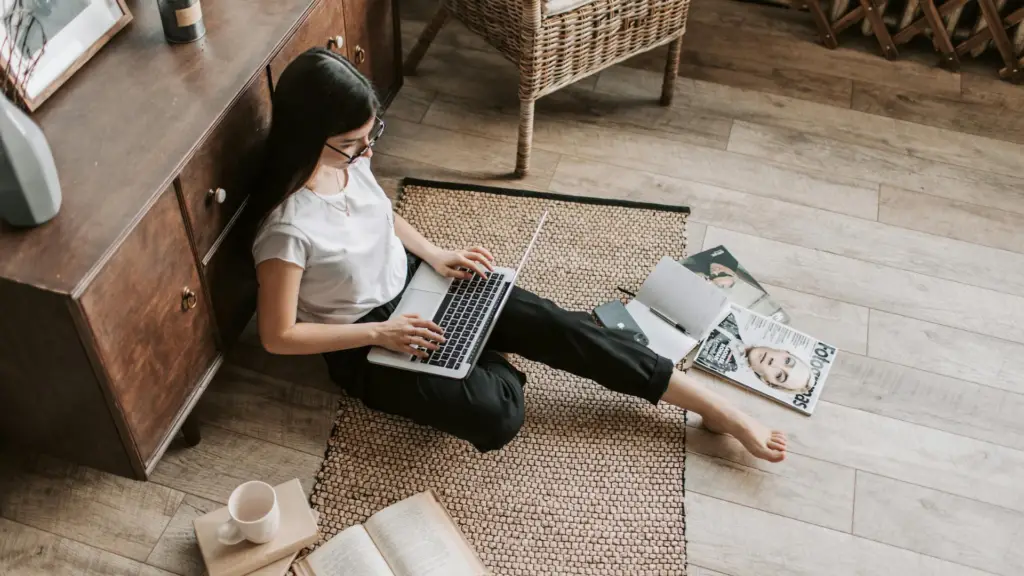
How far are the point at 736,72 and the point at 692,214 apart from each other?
1.99 ft

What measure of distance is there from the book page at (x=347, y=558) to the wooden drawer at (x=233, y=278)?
0.41 metres

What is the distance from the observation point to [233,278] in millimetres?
1585

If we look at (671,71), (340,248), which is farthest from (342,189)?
(671,71)

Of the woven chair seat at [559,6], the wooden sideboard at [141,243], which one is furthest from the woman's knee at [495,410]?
the woven chair seat at [559,6]

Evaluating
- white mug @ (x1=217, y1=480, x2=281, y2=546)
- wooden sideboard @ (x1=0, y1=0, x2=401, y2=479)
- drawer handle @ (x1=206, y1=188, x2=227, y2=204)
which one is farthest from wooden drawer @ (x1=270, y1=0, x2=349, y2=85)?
white mug @ (x1=217, y1=480, x2=281, y2=546)

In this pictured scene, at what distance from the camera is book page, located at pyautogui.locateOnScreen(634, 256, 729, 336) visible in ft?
6.14

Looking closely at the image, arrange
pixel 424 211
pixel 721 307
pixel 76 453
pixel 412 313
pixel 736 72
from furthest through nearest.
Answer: pixel 736 72, pixel 424 211, pixel 721 307, pixel 412 313, pixel 76 453

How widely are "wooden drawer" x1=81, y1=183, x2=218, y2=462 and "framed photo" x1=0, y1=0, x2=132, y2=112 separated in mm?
266

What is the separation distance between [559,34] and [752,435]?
936 millimetres

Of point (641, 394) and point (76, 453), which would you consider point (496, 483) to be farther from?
point (76, 453)

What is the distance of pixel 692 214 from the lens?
2.12m

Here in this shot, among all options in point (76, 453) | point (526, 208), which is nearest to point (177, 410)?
point (76, 453)

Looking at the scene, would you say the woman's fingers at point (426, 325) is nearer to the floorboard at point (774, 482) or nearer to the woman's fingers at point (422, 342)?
the woman's fingers at point (422, 342)

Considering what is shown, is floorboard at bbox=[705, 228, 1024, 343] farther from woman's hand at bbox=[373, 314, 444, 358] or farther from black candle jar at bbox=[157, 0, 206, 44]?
black candle jar at bbox=[157, 0, 206, 44]
